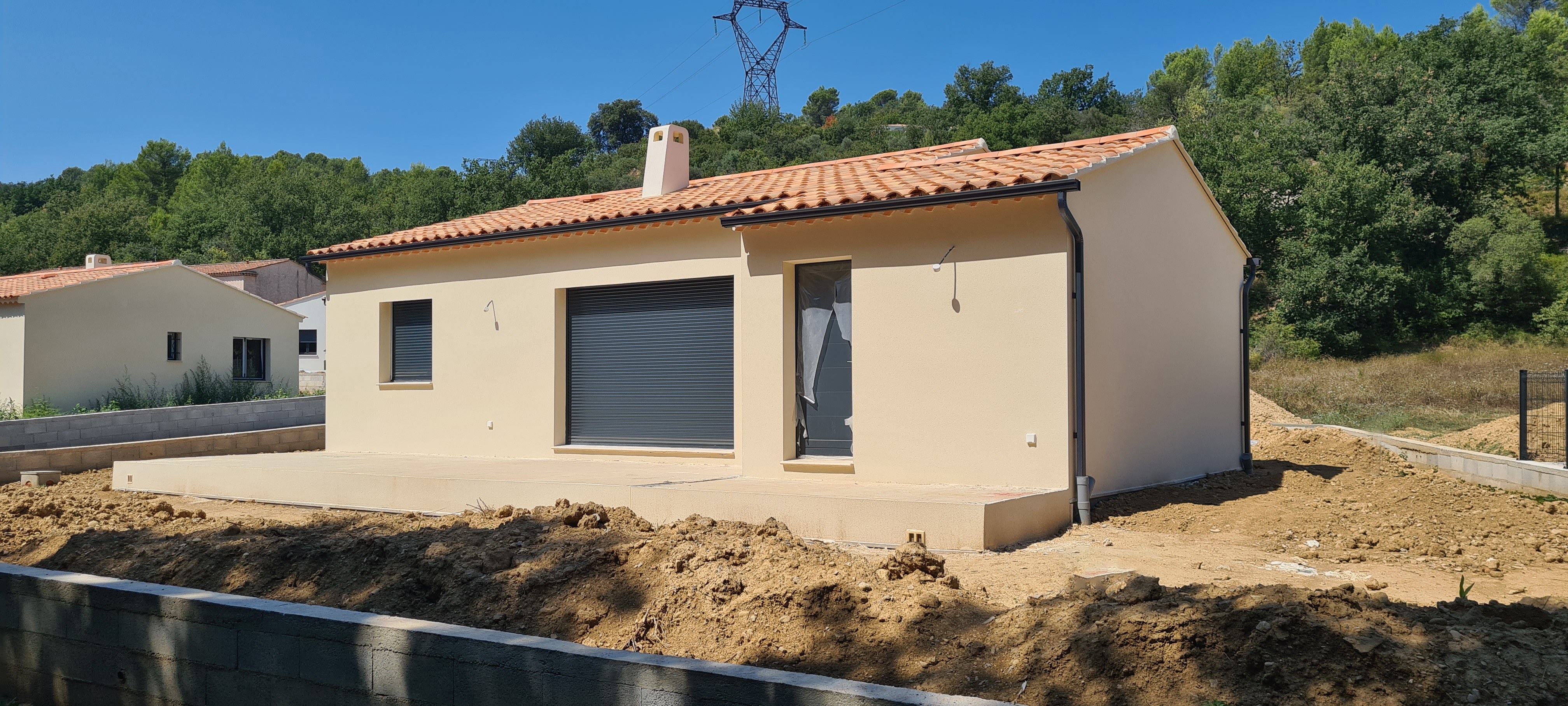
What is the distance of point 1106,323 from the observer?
1034 centimetres

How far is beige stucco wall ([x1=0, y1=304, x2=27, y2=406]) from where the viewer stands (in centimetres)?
2256

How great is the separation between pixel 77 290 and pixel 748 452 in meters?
21.6

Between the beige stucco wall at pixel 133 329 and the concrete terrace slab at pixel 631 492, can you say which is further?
the beige stucco wall at pixel 133 329

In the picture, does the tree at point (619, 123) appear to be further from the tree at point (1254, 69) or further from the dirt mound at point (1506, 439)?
the dirt mound at point (1506, 439)

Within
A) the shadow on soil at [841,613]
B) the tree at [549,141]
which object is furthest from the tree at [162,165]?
the shadow on soil at [841,613]

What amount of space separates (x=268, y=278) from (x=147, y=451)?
36.1m

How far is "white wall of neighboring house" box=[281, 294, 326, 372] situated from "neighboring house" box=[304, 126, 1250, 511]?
29347 mm

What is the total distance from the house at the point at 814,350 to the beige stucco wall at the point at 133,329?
40.8ft

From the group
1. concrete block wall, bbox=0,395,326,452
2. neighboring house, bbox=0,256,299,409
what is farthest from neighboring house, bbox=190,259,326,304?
concrete block wall, bbox=0,395,326,452

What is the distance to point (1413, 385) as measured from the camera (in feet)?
81.8

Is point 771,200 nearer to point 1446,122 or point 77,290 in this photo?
point 77,290

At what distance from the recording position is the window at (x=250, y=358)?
28.5m

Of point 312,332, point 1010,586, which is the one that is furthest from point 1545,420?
point 312,332

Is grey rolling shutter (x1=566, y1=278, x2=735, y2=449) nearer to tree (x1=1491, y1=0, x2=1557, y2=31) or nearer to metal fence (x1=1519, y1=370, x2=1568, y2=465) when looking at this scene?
metal fence (x1=1519, y1=370, x2=1568, y2=465)
